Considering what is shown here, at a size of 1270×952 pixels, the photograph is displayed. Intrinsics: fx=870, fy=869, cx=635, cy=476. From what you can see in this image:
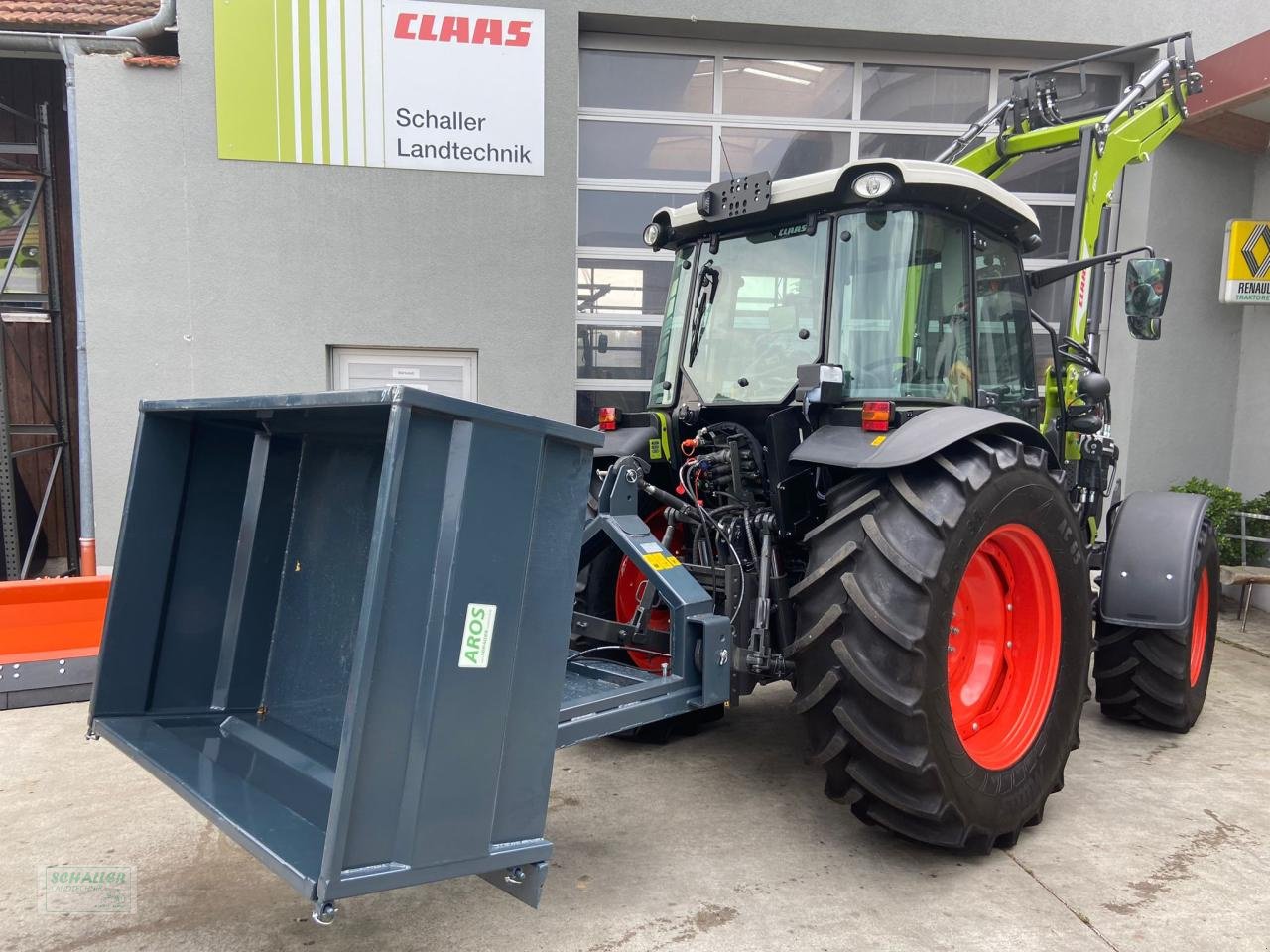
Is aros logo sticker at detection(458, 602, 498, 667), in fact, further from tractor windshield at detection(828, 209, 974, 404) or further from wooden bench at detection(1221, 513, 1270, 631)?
wooden bench at detection(1221, 513, 1270, 631)

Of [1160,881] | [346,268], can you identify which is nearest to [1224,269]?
[1160,881]

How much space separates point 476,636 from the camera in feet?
6.30

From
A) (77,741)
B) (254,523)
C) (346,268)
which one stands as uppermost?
(346,268)

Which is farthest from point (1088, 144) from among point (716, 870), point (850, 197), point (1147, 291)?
point (716, 870)

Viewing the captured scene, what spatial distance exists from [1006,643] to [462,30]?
5694mm

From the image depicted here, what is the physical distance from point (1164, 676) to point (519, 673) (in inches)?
125

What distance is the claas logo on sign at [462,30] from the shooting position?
6.32m

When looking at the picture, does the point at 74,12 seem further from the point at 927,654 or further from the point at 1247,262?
the point at 1247,262

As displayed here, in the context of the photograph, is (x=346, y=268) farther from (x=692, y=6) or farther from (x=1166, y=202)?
(x=1166, y=202)

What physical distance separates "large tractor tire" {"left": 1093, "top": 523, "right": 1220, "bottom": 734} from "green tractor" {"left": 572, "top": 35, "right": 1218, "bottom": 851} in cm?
1

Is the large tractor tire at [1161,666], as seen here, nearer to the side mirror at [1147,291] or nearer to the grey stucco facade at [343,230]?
the side mirror at [1147,291]

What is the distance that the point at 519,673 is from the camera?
6.64 feet

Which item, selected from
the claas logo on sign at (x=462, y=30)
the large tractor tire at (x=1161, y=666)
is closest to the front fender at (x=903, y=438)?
the large tractor tire at (x=1161, y=666)

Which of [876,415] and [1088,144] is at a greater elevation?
[1088,144]
